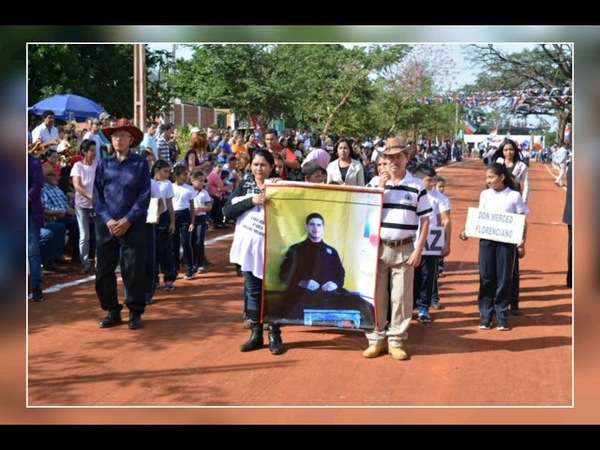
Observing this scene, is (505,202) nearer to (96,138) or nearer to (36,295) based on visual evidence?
(36,295)

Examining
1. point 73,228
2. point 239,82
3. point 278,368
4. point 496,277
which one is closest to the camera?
point 278,368

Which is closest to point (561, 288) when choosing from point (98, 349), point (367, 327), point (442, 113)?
point (367, 327)

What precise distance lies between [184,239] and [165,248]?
726 millimetres

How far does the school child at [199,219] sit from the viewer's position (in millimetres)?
10148

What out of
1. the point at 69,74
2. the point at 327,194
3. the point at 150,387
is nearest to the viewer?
the point at 150,387

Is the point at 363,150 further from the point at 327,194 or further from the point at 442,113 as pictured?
the point at 327,194

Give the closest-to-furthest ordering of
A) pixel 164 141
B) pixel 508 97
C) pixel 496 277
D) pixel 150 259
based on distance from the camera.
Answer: pixel 496 277 < pixel 150 259 < pixel 508 97 < pixel 164 141

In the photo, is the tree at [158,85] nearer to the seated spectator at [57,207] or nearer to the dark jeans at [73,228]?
the seated spectator at [57,207]

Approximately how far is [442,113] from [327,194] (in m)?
9.36

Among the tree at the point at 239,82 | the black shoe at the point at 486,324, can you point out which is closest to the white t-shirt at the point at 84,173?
the tree at the point at 239,82

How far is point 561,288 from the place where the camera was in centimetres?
955

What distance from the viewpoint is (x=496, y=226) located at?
7531 millimetres

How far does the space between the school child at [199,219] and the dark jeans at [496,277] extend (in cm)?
393

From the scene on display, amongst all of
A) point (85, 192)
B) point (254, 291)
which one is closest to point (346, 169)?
point (254, 291)
